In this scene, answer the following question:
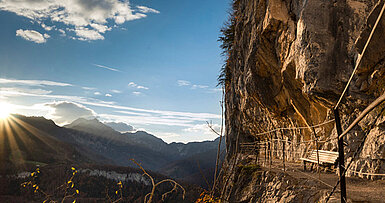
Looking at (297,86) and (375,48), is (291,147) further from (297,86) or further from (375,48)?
(375,48)

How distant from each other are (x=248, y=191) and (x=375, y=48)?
4.91 meters

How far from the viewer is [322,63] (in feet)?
19.4

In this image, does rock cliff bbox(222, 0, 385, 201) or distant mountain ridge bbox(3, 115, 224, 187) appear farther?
distant mountain ridge bbox(3, 115, 224, 187)

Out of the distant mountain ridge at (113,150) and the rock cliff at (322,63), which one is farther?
the distant mountain ridge at (113,150)

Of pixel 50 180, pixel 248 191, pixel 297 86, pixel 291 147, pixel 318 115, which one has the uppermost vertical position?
pixel 297 86

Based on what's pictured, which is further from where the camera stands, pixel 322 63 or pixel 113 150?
pixel 113 150

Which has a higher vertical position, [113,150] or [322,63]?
[322,63]

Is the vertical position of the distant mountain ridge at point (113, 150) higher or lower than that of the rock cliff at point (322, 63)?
lower

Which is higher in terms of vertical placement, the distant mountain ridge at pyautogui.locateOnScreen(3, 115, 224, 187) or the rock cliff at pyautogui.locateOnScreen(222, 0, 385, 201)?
the rock cliff at pyautogui.locateOnScreen(222, 0, 385, 201)

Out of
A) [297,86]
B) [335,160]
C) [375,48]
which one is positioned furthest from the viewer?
[297,86]

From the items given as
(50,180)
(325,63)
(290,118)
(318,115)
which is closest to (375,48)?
(325,63)

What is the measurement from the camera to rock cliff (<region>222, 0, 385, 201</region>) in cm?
485

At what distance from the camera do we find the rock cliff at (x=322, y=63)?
4.85 meters

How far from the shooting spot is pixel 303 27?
6340mm
